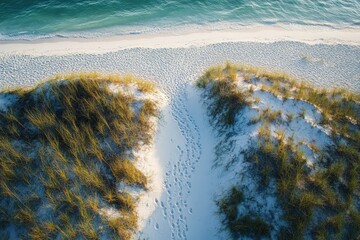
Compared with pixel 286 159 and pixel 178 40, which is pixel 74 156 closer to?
pixel 286 159

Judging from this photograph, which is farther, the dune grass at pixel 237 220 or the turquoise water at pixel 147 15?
the turquoise water at pixel 147 15

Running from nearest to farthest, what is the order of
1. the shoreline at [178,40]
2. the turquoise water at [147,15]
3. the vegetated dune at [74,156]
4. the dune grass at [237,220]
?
the dune grass at [237,220], the vegetated dune at [74,156], the shoreline at [178,40], the turquoise water at [147,15]

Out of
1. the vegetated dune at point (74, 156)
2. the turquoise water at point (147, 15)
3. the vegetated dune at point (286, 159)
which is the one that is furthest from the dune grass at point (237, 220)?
the turquoise water at point (147, 15)

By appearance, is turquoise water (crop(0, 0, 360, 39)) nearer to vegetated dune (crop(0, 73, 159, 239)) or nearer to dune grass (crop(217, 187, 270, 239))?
vegetated dune (crop(0, 73, 159, 239))

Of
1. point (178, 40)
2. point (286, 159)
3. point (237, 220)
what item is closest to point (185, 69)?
point (178, 40)

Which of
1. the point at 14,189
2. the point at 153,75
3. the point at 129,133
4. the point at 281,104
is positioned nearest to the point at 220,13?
the point at 153,75

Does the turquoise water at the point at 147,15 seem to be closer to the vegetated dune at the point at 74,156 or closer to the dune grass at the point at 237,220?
the vegetated dune at the point at 74,156

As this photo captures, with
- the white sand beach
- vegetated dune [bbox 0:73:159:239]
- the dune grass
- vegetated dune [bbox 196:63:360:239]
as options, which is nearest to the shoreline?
the white sand beach
